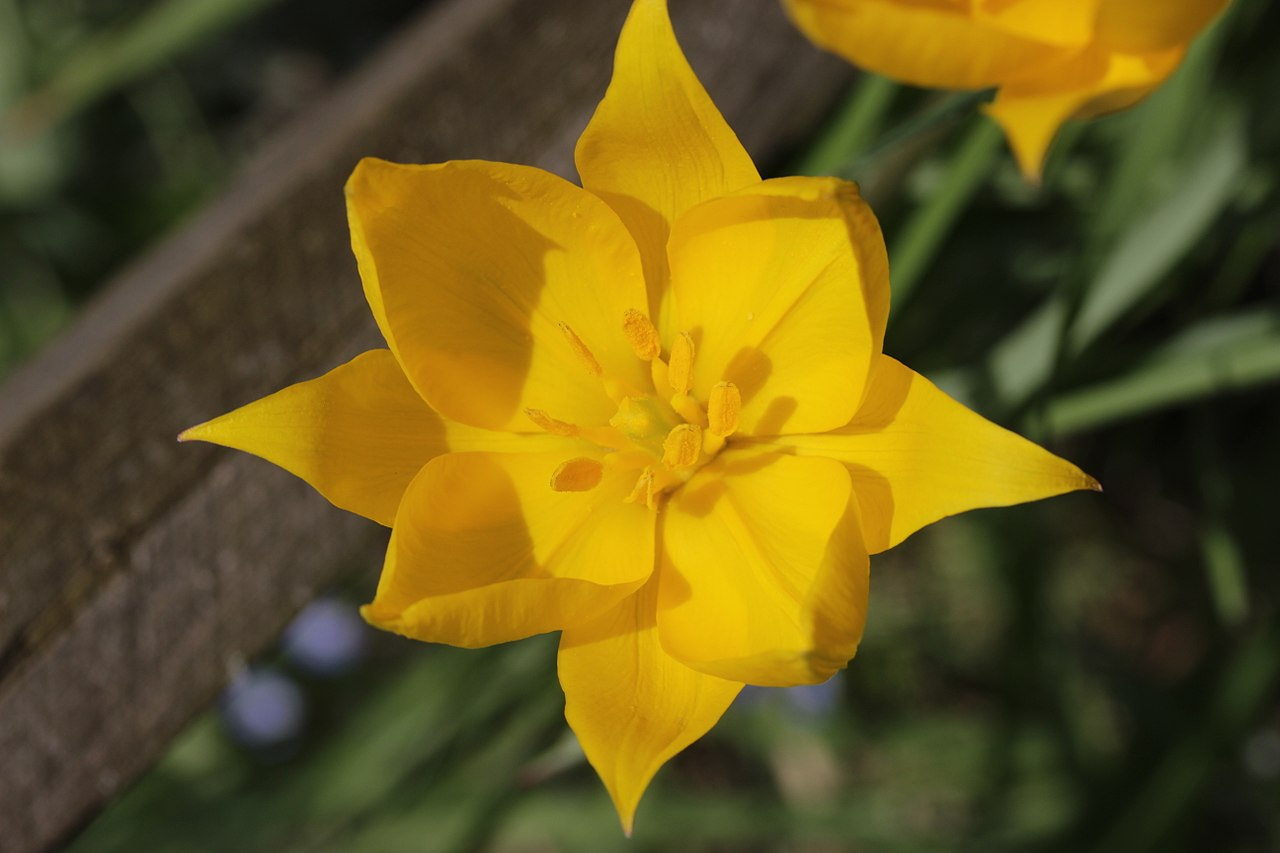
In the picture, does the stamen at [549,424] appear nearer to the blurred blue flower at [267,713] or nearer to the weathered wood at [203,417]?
the weathered wood at [203,417]

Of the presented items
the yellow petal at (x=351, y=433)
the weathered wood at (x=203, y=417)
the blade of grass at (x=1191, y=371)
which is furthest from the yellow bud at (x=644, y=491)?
the blade of grass at (x=1191, y=371)

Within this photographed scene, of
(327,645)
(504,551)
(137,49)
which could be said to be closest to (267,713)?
(327,645)

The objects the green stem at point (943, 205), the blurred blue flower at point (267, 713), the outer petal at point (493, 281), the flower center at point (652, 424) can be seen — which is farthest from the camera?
the blurred blue flower at point (267, 713)

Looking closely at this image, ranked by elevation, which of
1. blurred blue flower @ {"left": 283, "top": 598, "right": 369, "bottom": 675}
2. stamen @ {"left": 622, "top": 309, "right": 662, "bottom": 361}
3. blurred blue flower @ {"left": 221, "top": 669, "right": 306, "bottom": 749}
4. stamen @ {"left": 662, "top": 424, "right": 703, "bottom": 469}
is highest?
stamen @ {"left": 622, "top": 309, "right": 662, "bottom": 361}

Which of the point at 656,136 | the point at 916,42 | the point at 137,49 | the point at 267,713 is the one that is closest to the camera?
the point at 916,42

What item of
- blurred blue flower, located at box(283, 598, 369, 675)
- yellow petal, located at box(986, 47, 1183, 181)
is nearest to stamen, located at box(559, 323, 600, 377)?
yellow petal, located at box(986, 47, 1183, 181)

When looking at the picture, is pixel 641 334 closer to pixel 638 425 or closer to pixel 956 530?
pixel 638 425

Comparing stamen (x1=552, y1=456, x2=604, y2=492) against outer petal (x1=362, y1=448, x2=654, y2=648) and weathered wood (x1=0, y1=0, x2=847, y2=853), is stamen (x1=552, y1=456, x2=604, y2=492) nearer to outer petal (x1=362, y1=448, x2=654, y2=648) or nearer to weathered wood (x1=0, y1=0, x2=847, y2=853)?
outer petal (x1=362, y1=448, x2=654, y2=648)
